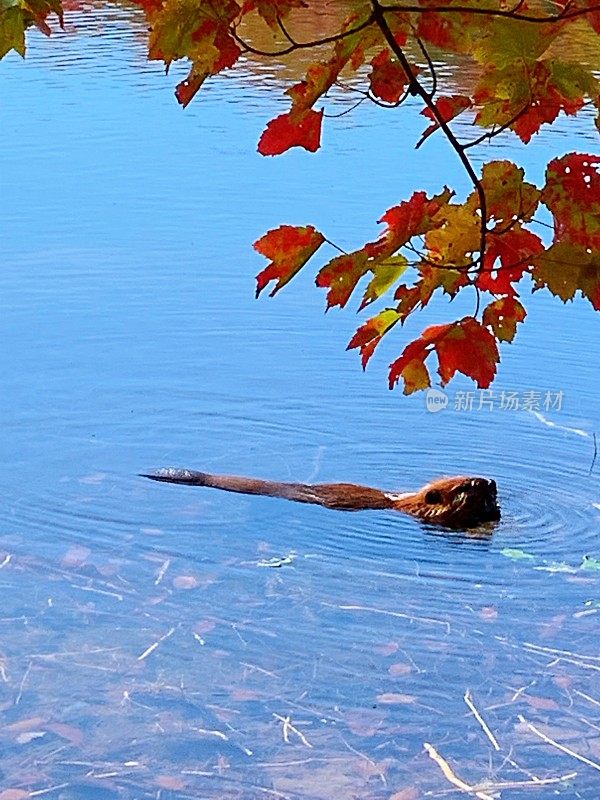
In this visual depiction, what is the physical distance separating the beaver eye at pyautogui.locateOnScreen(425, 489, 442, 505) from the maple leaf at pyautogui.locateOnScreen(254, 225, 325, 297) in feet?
5.27

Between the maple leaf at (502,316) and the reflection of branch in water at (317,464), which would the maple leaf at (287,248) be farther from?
the reflection of branch in water at (317,464)

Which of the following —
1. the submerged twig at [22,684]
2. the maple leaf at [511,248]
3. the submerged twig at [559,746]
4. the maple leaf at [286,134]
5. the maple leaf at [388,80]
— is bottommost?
the submerged twig at [559,746]

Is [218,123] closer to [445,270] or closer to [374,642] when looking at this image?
[374,642]

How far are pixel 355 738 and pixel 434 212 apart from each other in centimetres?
108

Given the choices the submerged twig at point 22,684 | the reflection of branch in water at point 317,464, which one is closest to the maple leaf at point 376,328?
the submerged twig at point 22,684

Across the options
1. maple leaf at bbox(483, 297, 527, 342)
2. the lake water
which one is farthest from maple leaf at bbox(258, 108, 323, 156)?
the lake water

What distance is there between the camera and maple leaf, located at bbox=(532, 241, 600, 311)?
1070mm

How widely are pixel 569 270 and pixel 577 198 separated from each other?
0.18 feet

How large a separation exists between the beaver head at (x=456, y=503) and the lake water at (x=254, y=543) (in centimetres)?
4

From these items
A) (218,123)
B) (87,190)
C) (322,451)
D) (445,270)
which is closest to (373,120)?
(218,123)

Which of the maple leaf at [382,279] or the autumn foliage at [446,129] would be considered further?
the maple leaf at [382,279]

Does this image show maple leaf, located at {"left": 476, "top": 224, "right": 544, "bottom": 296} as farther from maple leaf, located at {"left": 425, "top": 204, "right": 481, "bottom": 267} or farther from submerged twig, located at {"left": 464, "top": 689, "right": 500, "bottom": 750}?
submerged twig, located at {"left": 464, "top": 689, "right": 500, "bottom": 750}

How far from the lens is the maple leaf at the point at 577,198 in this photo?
3.53 feet

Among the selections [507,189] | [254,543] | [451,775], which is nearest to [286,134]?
[507,189]
